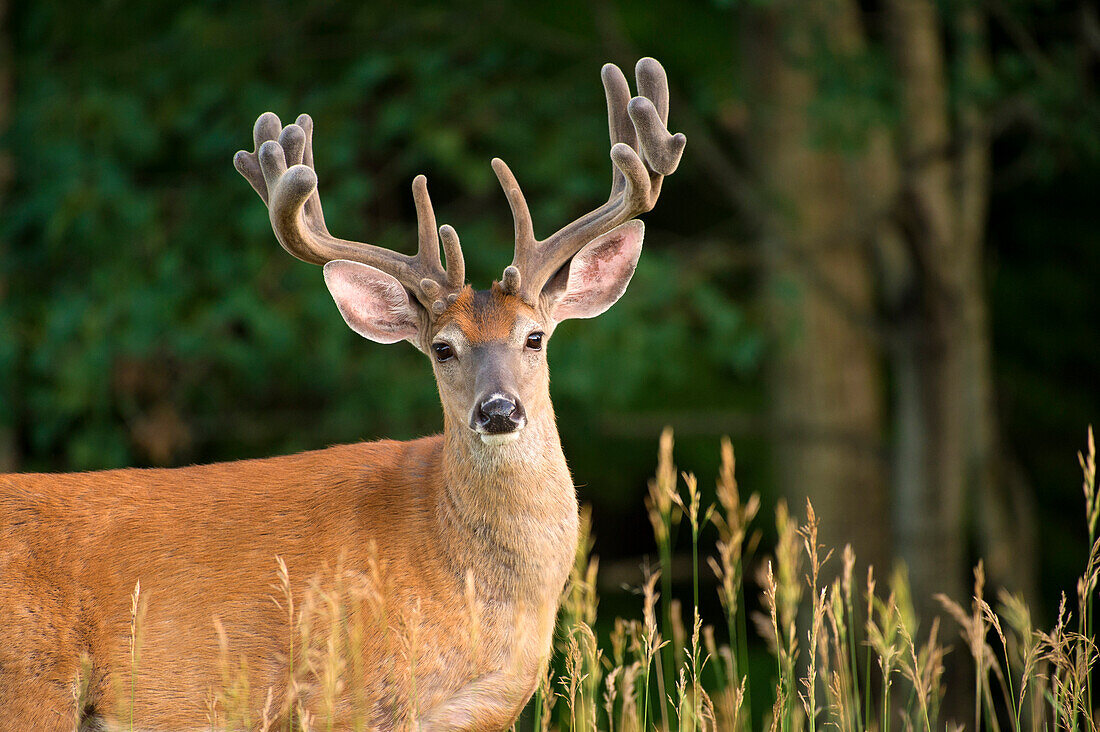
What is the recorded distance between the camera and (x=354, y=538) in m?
3.95

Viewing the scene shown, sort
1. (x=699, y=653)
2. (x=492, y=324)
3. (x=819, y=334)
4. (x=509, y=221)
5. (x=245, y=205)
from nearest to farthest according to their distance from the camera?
1. (x=699, y=653)
2. (x=492, y=324)
3. (x=245, y=205)
4. (x=819, y=334)
5. (x=509, y=221)

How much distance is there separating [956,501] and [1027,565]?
39.8 inches

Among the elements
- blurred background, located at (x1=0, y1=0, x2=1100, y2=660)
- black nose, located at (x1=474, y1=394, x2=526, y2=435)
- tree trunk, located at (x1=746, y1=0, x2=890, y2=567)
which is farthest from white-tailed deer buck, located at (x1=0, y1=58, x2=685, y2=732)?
tree trunk, located at (x1=746, y1=0, x2=890, y2=567)

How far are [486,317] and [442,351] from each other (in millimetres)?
175

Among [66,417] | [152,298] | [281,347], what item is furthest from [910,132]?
[66,417]

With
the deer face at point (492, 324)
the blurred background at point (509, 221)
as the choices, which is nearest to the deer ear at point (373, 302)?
the deer face at point (492, 324)

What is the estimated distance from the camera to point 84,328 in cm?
800

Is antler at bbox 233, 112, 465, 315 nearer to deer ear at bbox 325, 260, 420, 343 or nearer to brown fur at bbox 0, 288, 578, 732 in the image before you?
deer ear at bbox 325, 260, 420, 343

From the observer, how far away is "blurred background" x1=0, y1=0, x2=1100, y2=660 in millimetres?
7879

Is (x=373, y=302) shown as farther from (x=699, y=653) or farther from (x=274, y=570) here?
(x=699, y=653)

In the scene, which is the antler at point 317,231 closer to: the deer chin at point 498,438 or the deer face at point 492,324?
the deer face at point 492,324

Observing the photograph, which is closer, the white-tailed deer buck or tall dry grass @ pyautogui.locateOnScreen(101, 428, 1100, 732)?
tall dry grass @ pyautogui.locateOnScreen(101, 428, 1100, 732)

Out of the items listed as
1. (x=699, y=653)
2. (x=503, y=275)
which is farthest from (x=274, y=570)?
(x=699, y=653)

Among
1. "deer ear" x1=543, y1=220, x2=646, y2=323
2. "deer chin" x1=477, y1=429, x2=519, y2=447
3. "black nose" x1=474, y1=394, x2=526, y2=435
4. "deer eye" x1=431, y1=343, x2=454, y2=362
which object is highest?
"deer ear" x1=543, y1=220, x2=646, y2=323
